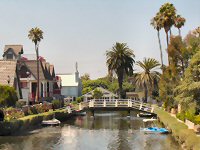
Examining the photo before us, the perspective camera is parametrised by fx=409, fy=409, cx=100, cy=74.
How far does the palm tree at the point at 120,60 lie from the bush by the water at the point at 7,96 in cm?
3886

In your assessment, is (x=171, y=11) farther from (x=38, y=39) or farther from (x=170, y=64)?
(x=38, y=39)

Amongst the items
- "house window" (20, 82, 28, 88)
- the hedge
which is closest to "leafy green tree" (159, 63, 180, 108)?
the hedge

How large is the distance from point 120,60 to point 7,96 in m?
43.1

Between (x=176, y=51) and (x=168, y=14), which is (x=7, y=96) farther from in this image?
(x=168, y=14)

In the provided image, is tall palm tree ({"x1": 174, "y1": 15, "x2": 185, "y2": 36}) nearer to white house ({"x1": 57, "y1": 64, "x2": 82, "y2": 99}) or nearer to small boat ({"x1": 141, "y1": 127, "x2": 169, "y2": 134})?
small boat ({"x1": 141, "y1": 127, "x2": 169, "y2": 134})

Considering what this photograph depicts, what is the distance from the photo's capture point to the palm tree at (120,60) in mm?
100938

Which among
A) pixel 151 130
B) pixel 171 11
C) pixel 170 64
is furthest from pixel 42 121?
pixel 171 11

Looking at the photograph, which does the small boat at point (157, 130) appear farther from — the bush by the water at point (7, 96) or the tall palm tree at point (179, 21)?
the tall palm tree at point (179, 21)

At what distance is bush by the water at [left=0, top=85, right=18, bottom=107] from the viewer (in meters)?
62.2

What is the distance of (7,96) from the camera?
63031 mm

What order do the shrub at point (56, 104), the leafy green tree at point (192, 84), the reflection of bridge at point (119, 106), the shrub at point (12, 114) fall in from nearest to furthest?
the leafy green tree at point (192, 84) < the shrub at point (12, 114) < the reflection of bridge at point (119, 106) < the shrub at point (56, 104)

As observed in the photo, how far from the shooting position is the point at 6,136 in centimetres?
5100

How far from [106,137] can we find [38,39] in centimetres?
4443

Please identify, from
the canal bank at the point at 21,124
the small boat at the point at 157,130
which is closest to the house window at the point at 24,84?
the canal bank at the point at 21,124
